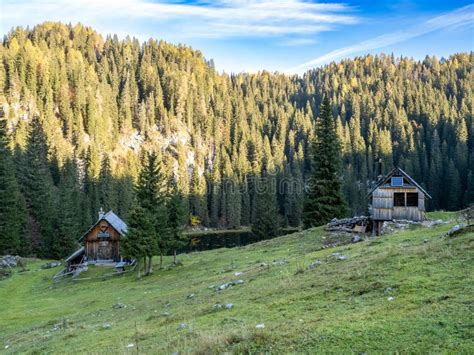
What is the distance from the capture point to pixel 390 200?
146 ft

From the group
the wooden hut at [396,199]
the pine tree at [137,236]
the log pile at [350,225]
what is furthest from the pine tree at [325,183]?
the pine tree at [137,236]

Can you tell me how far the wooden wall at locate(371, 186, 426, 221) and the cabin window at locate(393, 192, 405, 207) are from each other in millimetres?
624

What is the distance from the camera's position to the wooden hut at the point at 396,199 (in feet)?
144

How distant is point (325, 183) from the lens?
53.2m

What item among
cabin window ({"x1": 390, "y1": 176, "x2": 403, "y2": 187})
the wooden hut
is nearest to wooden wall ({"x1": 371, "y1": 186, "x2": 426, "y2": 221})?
the wooden hut

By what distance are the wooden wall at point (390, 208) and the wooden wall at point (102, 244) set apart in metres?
33.6

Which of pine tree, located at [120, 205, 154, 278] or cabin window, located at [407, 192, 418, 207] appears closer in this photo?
pine tree, located at [120, 205, 154, 278]

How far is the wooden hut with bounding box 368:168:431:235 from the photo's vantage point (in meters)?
43.8

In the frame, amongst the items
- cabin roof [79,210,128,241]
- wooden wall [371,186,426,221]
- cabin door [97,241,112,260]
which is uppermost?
wooden wall [371,186,426,221]

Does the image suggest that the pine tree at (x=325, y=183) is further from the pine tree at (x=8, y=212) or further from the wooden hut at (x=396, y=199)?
the pine tree at (x=8, y=212)

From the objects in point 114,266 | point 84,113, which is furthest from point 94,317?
point 84,113

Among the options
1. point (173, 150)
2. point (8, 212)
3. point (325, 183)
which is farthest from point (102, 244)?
point (173, 150)

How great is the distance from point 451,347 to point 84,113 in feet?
589

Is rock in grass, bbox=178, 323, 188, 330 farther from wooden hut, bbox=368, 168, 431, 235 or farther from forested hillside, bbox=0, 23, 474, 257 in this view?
forested hillside, bbox=0, 23, 474, 257
